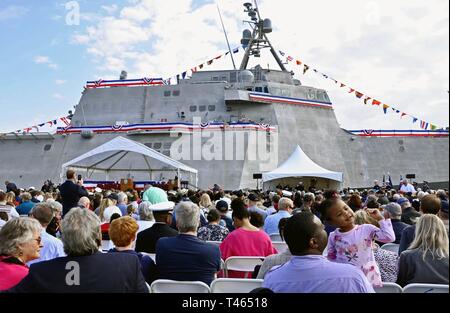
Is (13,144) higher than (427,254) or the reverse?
higher

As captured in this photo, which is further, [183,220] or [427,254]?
[183,220]

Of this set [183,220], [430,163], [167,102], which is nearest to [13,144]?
[167,102]

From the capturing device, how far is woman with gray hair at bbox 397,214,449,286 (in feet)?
13.5

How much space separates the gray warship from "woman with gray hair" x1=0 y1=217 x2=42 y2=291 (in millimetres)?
24228

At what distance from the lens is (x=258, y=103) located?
30.3 metres

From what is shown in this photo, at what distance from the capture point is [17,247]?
3.70m

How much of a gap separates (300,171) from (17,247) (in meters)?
19.9

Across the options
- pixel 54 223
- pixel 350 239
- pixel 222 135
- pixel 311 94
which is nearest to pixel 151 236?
pixel 54 223

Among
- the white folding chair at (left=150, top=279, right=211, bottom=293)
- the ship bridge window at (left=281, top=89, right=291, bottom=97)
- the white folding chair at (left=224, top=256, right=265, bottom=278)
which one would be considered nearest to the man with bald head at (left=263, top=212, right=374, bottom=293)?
the white folding chair at (left=150, top=279, right=211, bottom=293)

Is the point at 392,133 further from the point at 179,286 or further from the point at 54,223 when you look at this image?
the point at 179,286
